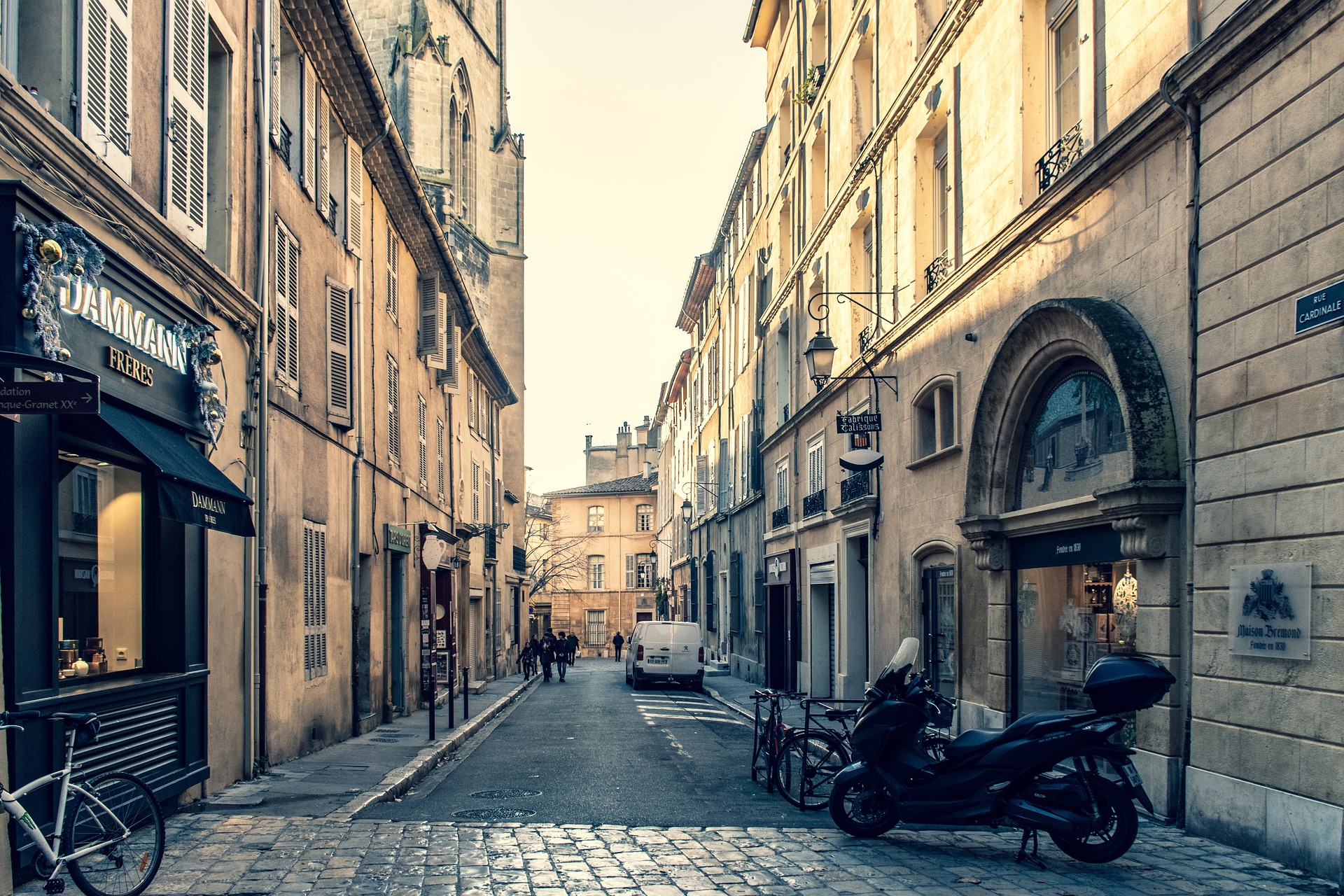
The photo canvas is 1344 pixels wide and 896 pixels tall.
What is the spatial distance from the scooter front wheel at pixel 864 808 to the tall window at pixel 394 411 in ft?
41.3

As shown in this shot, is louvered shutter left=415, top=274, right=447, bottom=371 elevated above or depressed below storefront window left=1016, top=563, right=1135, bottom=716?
above

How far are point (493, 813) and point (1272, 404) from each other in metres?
6.42

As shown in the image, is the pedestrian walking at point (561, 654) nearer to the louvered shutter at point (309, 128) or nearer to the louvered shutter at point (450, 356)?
the louvered shutter at point (450, 356)

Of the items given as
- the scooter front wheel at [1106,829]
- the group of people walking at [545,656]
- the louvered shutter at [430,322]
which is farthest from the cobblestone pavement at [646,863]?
the group of people walking at [545,656]

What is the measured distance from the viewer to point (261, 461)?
11.8 meters

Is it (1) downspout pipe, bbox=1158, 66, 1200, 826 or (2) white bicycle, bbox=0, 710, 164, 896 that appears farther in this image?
(1) downspout pipe, bbox=1158, 66, 1200, 826

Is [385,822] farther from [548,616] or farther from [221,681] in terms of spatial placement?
[548,616]

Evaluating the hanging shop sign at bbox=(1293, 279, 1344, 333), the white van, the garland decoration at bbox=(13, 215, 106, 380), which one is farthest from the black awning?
the white van

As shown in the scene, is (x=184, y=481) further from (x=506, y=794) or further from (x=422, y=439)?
(x=422, y=439)

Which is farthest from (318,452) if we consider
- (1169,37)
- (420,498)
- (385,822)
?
(1169,37)

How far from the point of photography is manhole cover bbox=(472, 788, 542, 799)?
10.6m

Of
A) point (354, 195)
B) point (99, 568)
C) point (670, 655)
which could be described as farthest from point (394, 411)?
point (99, 568)

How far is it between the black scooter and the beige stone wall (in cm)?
75

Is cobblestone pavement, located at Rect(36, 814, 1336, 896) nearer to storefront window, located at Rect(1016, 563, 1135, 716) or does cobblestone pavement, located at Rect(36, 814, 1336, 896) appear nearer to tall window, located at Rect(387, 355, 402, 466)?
storefront window, located at Rect(1016, 563, 1135, 716)
